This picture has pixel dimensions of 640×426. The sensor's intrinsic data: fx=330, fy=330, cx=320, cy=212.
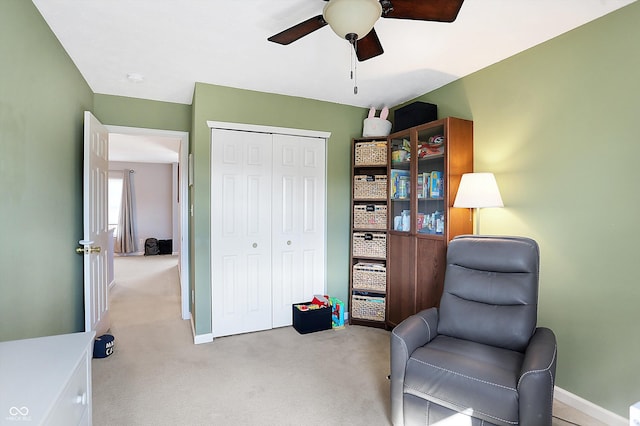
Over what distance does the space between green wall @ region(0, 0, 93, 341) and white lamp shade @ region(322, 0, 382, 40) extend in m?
1.54

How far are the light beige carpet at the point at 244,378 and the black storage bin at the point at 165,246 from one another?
511cm

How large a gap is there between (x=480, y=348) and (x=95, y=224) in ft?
10.3

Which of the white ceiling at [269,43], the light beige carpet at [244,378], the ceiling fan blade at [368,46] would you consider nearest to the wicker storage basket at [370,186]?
the white ceiling at [269,43]

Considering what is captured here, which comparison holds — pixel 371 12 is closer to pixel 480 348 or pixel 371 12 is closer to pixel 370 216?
pixel 480 348

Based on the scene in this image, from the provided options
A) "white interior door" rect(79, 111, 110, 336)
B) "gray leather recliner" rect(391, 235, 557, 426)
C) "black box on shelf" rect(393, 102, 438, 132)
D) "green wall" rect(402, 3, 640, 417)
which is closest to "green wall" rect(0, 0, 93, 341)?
"white interior door" rect(79, 111, 110, 336)

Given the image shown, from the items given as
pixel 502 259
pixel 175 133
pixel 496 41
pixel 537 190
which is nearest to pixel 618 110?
pixel 537 190

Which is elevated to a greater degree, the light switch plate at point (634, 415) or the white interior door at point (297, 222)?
the white interior door at point (297, 222)

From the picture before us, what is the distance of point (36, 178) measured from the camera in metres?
1.96

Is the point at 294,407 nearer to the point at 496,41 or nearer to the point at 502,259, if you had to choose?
the point at 502,259

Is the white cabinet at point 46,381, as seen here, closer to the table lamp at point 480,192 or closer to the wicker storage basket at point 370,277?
the table lamp at point 480,192

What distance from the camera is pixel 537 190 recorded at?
2.34m

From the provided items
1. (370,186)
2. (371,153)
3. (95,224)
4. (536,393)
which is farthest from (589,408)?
(95,224)

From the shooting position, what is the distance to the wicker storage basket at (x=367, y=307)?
137 inches

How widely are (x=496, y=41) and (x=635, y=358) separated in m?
2.12
